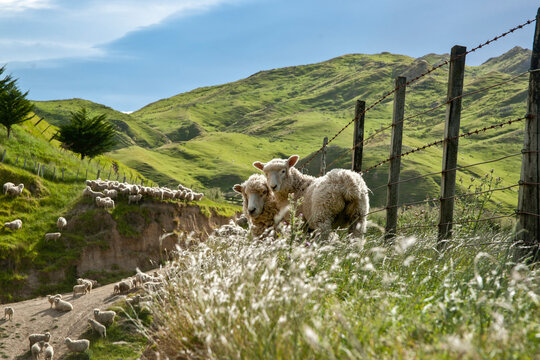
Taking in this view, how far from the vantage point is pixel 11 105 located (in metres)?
21.8

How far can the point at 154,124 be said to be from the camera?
17125 centimetres

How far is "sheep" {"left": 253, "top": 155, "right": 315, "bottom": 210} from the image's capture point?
7957 mm

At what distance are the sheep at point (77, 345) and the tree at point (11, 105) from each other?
47.4ft

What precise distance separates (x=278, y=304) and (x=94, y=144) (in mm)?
27487

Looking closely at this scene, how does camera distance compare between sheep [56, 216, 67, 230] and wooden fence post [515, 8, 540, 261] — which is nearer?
wooden fence post [515, 8, 540, 261]

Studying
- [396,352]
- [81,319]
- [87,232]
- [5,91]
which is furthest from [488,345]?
[5,91]

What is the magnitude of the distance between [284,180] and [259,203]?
631 mm

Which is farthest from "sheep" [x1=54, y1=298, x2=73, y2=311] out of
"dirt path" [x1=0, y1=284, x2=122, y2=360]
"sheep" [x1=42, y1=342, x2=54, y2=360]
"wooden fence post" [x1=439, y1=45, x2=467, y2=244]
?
"wooden fence post" [x1=439, y1=45, x2=467, y2=244]

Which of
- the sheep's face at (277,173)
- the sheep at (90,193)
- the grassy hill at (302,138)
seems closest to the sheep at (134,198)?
the sheep at (90,193)

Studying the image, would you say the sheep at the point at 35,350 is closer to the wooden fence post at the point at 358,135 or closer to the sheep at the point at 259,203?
the sheep at the point at 259,203

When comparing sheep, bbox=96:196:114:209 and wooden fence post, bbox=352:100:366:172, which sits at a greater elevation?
wooden fence post, bbox=352:100:366:172

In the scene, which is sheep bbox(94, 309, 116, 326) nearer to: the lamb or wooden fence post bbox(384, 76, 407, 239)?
the lamb

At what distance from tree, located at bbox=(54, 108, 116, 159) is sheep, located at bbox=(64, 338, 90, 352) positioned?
20.7 meters

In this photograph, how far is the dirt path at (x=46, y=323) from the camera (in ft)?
29.5
